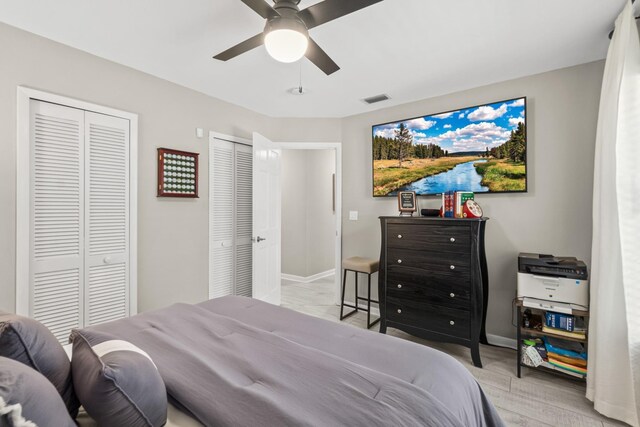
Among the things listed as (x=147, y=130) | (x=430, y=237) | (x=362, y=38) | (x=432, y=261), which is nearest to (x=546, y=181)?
(x=430, y=237)

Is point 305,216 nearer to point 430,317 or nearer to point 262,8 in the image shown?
point 430,317

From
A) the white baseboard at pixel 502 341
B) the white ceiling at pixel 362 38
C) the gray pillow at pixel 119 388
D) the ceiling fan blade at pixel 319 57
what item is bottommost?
the white baseboard at pixel 502 341

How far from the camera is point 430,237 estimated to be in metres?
2.82

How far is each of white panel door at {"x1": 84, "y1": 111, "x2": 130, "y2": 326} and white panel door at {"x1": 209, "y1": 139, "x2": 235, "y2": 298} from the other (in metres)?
0.88

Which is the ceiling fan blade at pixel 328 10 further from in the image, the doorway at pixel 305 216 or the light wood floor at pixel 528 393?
the doorway at pixel 305 216

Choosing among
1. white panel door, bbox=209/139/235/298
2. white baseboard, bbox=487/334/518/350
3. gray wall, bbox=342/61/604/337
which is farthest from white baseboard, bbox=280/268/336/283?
white baseboard, bbox=487/334/518/350

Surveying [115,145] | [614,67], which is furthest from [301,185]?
[614,67]

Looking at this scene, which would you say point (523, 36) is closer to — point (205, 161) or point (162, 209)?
point (205, 161)

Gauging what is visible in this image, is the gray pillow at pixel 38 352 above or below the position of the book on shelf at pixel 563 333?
above

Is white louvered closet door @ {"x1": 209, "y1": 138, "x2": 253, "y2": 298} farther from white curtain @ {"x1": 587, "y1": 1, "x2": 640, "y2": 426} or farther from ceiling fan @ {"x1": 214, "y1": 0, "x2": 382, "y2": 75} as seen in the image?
white curtain @ {"x1": 587, "y1": 1, "x2": 640, "y2": 426}

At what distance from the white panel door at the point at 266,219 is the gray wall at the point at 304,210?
1432 millimetres

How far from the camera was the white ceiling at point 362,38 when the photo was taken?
1.92m

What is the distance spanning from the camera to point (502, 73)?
2789 mm

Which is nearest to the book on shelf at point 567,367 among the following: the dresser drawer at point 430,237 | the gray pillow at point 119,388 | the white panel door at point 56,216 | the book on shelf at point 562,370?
the book on shelf at point 562,370
